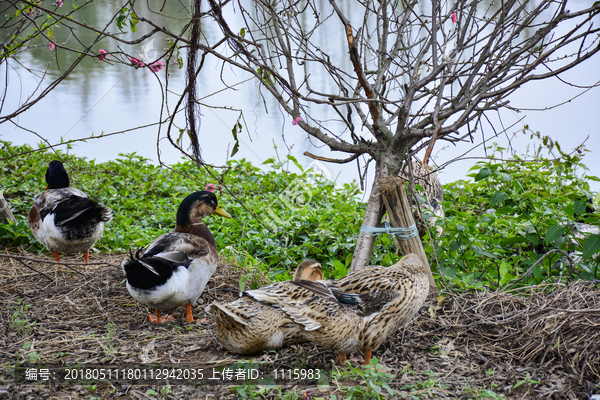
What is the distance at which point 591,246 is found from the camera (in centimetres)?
321

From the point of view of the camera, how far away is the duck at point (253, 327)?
273 cm

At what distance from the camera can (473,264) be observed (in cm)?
402

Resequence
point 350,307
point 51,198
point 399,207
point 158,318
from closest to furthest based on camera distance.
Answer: point 350,307 → point 399,207 → point 158,318 → point 51,198

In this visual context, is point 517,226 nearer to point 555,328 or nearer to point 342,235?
point 342,235

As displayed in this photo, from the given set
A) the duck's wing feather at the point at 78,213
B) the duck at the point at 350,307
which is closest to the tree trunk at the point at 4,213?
the duck's wing feather at the point at 78,213

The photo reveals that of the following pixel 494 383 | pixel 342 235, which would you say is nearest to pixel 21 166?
pixel 342 235

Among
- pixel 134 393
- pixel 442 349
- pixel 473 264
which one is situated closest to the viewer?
pixel 134 393

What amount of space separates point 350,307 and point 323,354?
42cm

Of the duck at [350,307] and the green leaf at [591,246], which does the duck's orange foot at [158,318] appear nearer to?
the duck at [350,307]

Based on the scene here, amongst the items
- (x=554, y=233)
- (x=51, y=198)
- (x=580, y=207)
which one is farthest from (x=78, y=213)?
(x=580, y=207)

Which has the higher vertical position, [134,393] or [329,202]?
[329,202]

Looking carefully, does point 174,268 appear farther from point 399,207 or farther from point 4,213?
point 4,213

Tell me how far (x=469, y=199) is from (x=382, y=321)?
4153 millimetres

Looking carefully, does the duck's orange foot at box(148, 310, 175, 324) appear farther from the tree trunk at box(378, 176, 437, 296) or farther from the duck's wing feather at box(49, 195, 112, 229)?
the tree trunk at box(378, 176, 437, 296)
